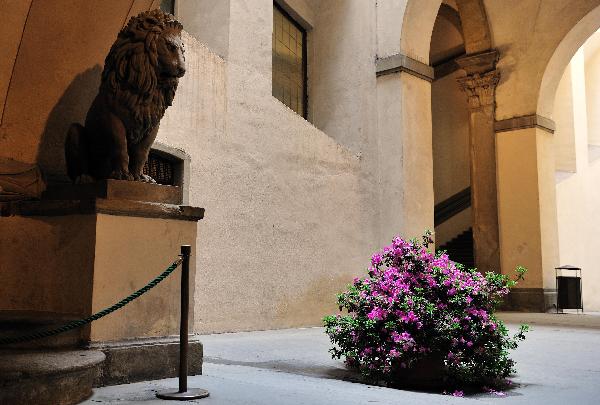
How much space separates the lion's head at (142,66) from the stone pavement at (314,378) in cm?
170

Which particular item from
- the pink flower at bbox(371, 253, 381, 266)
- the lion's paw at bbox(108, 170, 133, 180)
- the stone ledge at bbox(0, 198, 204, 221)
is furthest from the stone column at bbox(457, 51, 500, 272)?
the lion's paw at bbox(108, 170, 133, 180)

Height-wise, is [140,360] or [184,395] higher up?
[140,360]

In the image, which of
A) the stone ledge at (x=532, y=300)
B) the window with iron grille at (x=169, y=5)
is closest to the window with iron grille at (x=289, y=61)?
the window with iron grille at (x=169, y=5)

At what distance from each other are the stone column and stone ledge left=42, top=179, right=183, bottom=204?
1185 centimetres

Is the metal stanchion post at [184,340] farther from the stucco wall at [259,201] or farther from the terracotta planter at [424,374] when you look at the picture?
the stucco wall at [259,201]

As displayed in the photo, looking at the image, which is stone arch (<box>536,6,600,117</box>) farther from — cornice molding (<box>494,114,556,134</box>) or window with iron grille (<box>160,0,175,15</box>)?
window with iron grille (<box>160,0,175,15</box>)

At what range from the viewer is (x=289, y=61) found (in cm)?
1242

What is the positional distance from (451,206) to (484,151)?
458 cm

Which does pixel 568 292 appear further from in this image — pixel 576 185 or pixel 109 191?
pixel 109 191

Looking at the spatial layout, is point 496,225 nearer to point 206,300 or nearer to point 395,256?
point 206,300

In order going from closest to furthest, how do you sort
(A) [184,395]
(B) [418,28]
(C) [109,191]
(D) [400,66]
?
1. (A) [184,395]
2. (C) [109,191]
3. (D) [400,66]
4. (B) [418,28]

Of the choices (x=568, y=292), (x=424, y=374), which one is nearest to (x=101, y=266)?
(x=424, y=374)

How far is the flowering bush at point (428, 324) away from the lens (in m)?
4.49

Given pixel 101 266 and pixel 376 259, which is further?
pixel 376 259
